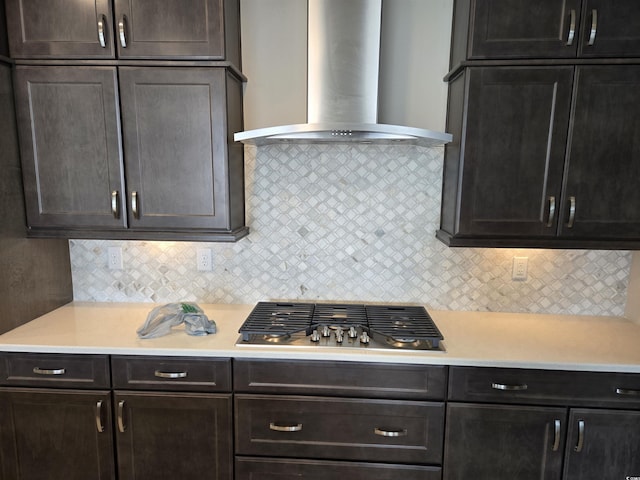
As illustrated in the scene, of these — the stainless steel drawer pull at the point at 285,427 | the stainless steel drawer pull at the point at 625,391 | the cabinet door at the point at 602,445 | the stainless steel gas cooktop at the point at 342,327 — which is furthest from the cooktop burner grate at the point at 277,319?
the stainless steel drawer pull at the point at 625,391

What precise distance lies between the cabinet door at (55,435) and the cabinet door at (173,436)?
8cm

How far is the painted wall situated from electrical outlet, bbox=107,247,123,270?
3 centimetres

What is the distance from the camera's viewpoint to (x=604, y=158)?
1.59 meters

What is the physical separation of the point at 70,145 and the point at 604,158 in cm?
238

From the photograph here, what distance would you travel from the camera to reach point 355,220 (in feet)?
6.73

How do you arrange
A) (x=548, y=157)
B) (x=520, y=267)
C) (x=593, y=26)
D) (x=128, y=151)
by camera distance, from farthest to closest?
(x=520, y=267) < (x=128, y=151) < (x=548, y=157) < (x=593, y=26)

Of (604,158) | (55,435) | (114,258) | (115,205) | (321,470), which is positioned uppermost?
(604,158)

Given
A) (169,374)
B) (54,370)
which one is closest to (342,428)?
(169,374)

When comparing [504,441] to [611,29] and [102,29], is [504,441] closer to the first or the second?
[611,29]

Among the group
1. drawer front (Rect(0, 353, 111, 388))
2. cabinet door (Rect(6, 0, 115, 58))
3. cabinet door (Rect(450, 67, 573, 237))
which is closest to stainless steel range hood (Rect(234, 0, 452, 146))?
cabinet door (Rect(450, 67, 573, 237))

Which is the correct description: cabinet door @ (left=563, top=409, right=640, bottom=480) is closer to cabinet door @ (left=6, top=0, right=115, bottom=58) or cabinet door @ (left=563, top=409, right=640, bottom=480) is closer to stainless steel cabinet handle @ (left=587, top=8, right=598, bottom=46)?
stainless steel cabinet handle @ (left=587, top=8, right=598, bottom=46)

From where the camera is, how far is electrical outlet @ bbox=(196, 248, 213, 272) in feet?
6.89

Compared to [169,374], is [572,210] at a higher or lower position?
higher

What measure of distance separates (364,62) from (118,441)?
2017mm
